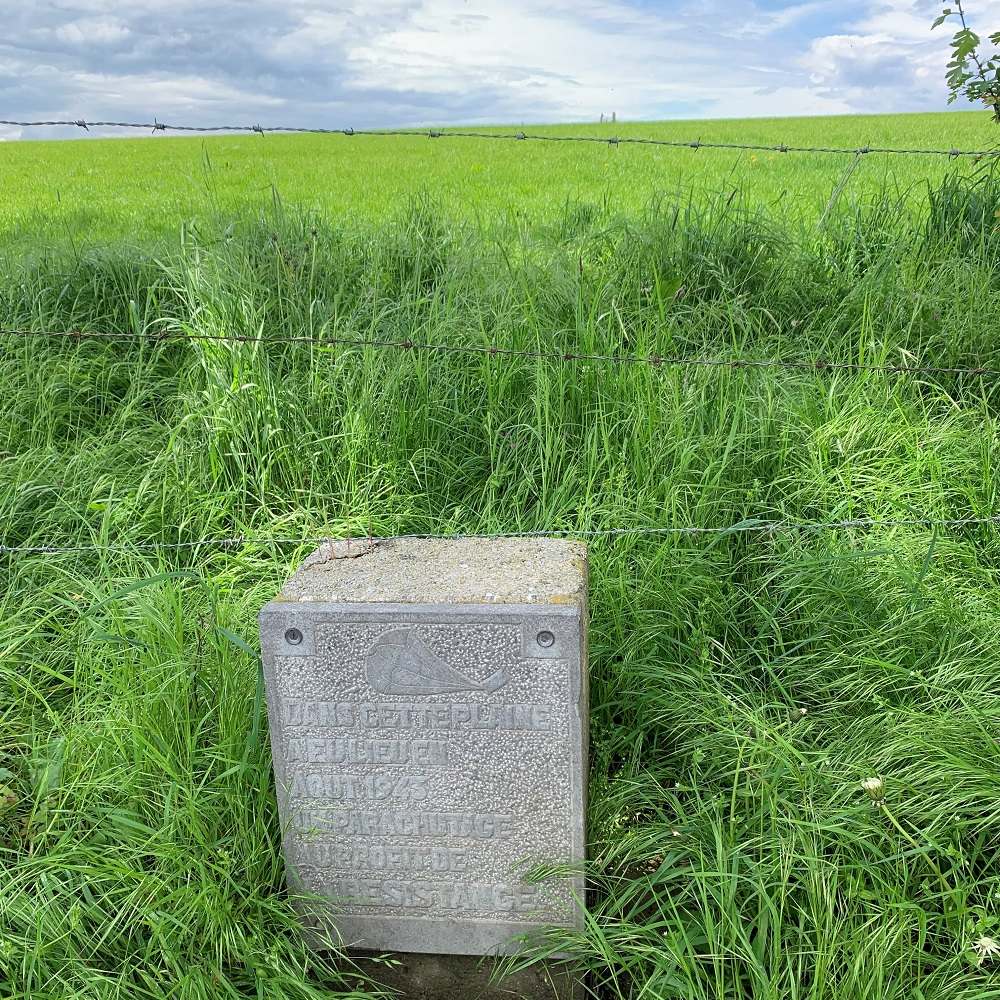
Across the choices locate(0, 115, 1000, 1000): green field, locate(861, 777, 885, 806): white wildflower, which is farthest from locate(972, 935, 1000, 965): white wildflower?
locate(861, 777, 885, 806): white wildflower

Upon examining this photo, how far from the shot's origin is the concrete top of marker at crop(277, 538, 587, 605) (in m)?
1.93

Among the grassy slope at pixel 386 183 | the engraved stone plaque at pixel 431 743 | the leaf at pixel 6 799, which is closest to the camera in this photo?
the engraved stone plaque at pixel 431 743

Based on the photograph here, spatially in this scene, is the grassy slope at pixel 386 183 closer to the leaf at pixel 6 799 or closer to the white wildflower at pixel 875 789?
the leaf at pixel 6 799

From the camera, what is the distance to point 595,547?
110 inches

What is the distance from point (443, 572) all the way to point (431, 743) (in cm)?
38

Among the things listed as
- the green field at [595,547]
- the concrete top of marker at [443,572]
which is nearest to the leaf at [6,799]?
the green field at [595,547]

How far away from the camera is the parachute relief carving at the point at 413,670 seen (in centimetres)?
191

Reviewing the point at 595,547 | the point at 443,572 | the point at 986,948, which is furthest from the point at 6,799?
the point at 986,948

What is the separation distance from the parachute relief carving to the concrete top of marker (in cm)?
9

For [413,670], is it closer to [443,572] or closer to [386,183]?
[443,572]

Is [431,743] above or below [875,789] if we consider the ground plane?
above

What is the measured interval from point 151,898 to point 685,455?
2.04 m

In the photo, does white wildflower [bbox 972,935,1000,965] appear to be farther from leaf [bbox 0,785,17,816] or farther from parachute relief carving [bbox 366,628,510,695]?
leaf [bbox 0,785,17,816]

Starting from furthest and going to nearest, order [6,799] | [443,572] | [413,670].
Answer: [6,799], [443,572], [413,670]
